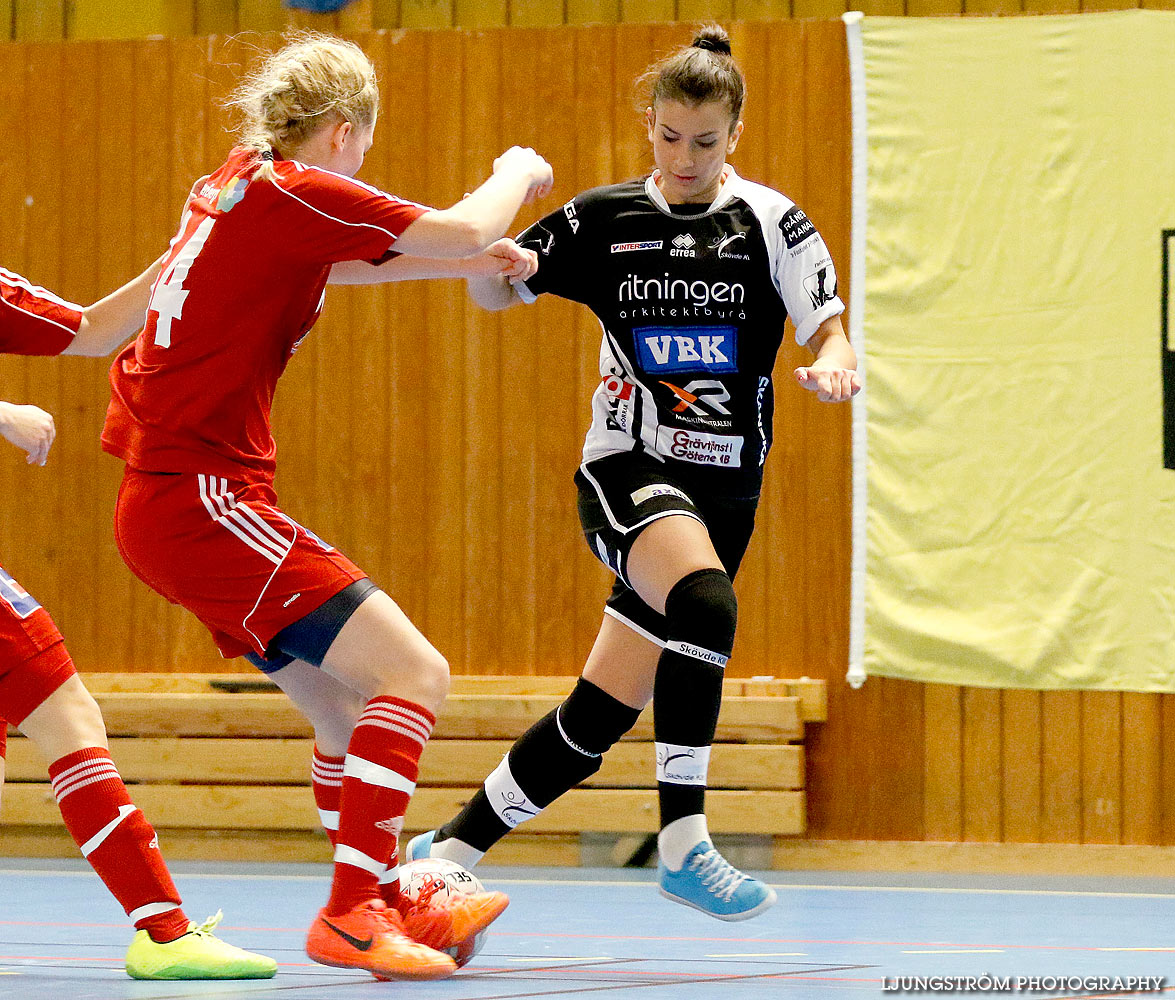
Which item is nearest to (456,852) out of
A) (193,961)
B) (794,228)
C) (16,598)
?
(193,961)

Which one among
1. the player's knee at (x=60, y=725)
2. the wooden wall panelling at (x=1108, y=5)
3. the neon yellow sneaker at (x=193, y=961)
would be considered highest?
the wooden wall panelling at (x=1108, y=5)

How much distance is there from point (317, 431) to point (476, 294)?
8.77 ft

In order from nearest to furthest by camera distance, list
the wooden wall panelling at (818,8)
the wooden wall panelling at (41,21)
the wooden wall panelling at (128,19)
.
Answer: the wooden wall panelling at (818,8) → the wooden wall panelling at (128,19) → the wooden wall panelling at (41,21)

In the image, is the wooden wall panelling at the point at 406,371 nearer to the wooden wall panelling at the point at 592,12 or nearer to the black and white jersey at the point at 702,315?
Result: the wooden wall panelling at the point at 592,12

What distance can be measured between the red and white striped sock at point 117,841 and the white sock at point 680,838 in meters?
0.87

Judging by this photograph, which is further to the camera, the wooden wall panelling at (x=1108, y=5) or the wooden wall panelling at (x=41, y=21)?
the wooden wall panelling at (x=41, y=21)

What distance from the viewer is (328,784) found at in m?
3.11

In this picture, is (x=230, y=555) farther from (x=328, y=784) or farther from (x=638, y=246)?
(x=638, y=246)

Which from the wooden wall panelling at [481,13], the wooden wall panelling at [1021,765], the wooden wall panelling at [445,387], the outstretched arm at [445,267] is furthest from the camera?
the wooden wall panelling at [481,13]

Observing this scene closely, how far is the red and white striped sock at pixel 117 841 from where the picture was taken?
286 centimetres

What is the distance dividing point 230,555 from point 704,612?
34.0 inches

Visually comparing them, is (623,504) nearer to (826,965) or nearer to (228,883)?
(826,965)

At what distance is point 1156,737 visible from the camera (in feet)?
17.9

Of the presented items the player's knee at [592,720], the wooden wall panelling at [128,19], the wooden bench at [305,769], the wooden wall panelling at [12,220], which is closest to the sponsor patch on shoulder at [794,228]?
the player's knee at [592,720]
